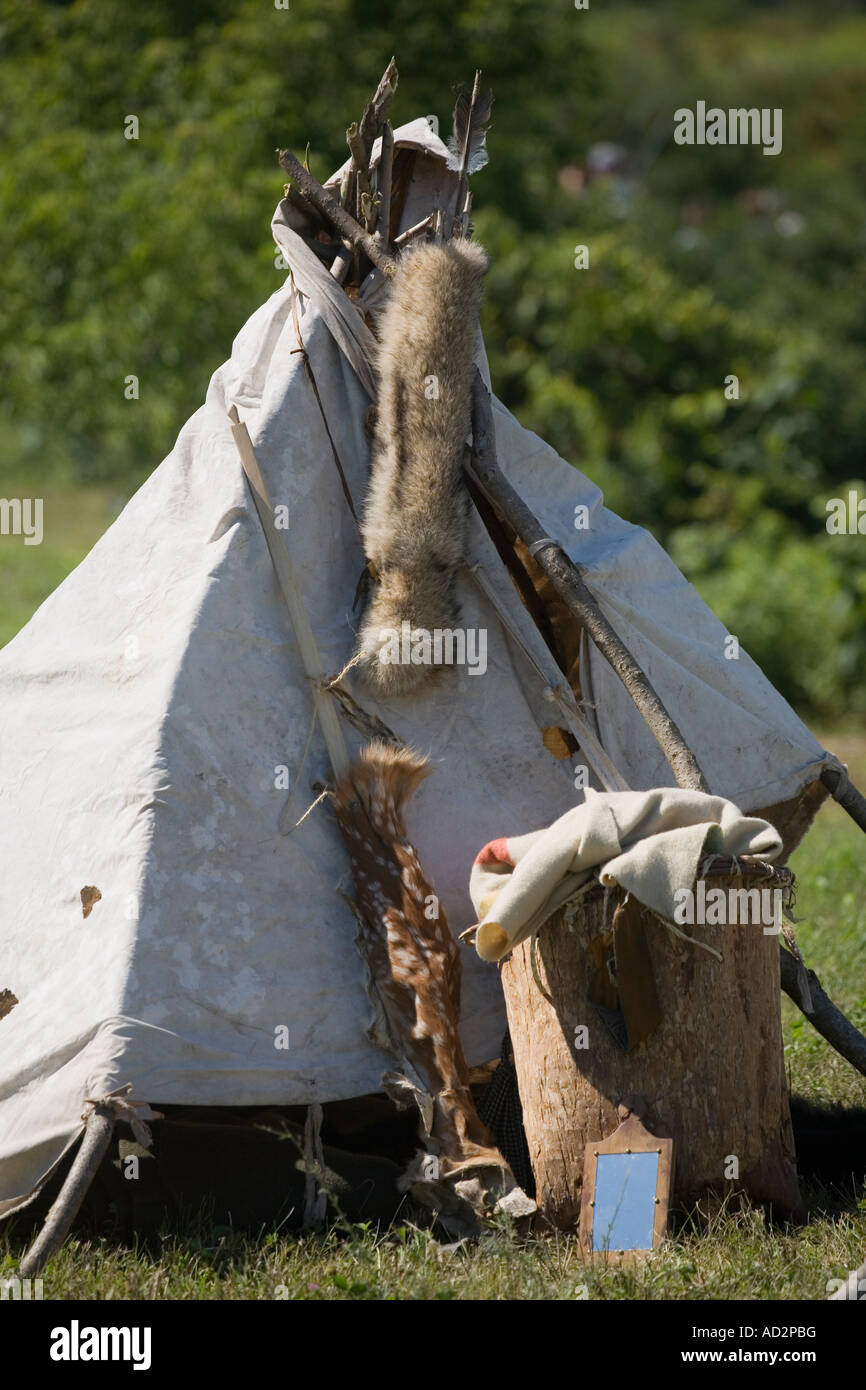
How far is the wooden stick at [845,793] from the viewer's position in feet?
13.2

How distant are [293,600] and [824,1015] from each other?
65.0 inches

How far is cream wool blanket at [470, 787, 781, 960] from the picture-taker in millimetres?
2998

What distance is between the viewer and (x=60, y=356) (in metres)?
12.0

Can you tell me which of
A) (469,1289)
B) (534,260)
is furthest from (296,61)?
(469,1289)

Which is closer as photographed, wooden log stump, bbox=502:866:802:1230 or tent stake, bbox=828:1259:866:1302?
tent stake, bbox=828:1259:866:1302

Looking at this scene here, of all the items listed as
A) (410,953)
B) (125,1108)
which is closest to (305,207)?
(410,953)

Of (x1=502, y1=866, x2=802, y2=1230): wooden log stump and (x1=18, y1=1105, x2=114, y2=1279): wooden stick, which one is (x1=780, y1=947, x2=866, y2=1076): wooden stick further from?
(x1=18, y1=1105, x2=114, y2=1279): wooden stick

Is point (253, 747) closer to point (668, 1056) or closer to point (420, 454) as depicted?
point (420, 454)

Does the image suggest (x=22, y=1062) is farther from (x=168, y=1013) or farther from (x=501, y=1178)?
(x=501, y=1178)

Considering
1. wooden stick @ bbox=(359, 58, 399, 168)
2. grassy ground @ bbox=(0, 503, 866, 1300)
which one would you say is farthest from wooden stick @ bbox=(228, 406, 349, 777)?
grassy ground @ bbox=(0, 503, 866, 1300)

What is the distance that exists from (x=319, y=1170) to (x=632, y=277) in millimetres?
10529

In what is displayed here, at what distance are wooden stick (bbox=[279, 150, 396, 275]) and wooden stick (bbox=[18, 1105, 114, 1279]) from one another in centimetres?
221

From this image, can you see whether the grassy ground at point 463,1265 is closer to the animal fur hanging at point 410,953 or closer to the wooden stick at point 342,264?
the animal fur hanging at point 410,953

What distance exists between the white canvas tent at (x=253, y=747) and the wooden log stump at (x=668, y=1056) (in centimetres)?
43
